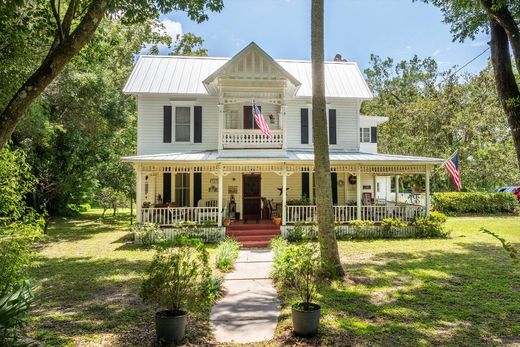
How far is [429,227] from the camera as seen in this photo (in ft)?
50.1

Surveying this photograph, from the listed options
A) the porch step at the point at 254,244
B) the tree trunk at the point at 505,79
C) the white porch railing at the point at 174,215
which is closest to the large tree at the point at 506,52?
the tree trunk at the point at 505,79

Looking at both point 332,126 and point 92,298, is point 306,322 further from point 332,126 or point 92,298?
point 332,126

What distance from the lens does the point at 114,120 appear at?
20.2 metres

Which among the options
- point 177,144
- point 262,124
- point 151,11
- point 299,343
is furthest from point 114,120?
point 299,343

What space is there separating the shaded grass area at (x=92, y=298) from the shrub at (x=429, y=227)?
901 cm

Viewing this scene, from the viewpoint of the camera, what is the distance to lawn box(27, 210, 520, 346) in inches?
221

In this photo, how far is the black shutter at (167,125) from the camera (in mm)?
16875

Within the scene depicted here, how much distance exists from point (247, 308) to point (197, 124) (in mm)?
11546

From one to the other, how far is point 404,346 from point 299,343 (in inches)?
60.8

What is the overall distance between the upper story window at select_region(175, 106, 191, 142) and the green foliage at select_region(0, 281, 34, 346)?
13.0m

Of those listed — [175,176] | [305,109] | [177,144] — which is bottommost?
[175,176]

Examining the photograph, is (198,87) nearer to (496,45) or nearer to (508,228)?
(496,45)

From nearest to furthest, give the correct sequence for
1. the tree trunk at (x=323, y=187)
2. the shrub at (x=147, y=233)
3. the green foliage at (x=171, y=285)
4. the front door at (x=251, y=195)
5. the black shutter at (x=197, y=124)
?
the green foliage at (x=171, y=285) → the tree trunk at (x=323, y=187) → the shrub at (x=147, y=233) → the black shutter at (x=197, y=124) → the front door at (x=251, y=195)

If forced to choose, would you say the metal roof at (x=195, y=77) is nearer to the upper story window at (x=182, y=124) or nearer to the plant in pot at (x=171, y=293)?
the upper story window at (x=182, y=124)
